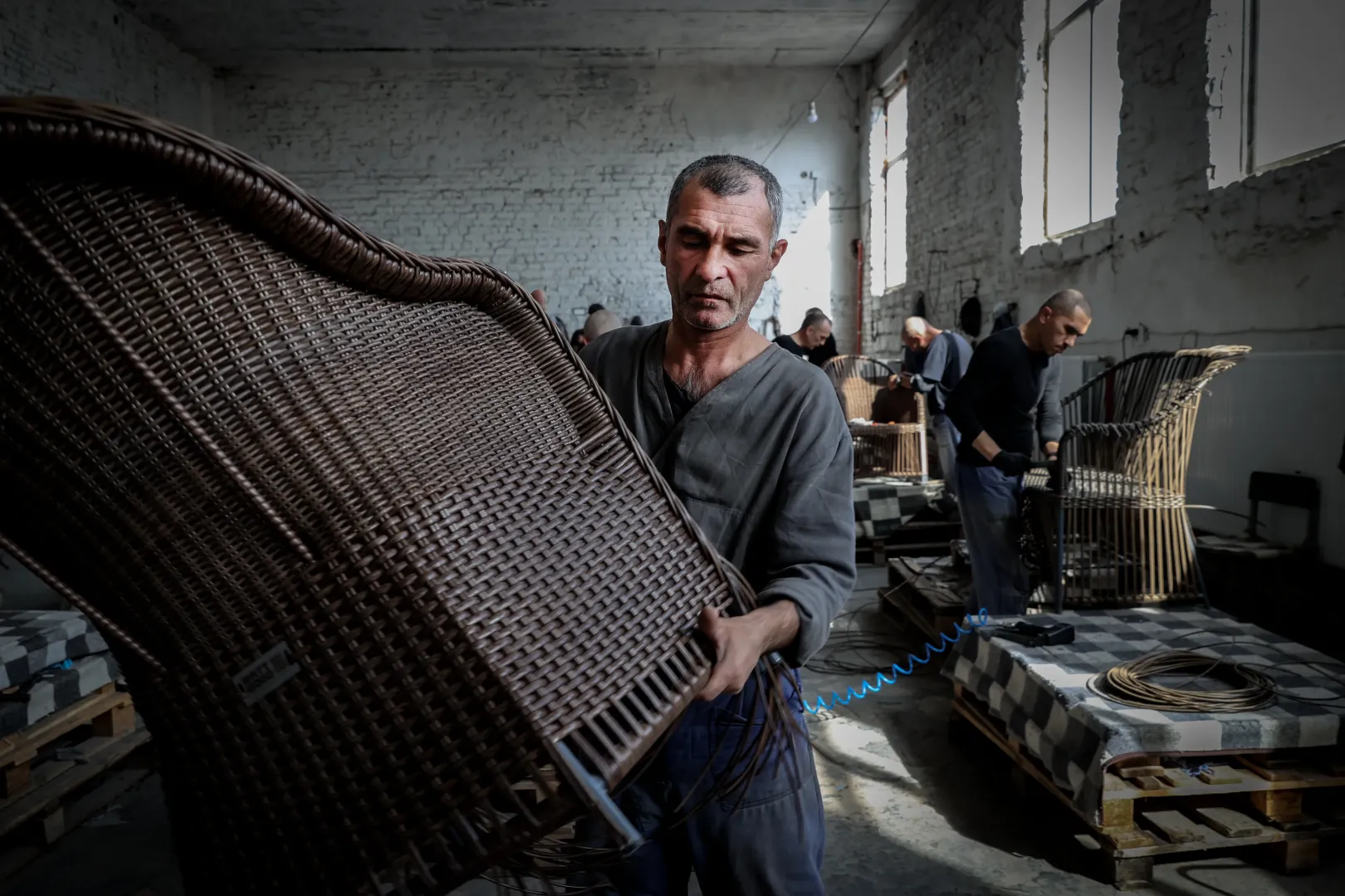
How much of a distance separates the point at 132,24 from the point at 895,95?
7697 millimetres

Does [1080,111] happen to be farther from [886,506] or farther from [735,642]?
[735,642]

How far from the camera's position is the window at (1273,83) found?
3.73 meters

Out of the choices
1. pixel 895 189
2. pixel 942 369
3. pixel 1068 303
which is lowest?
pixel 942 369

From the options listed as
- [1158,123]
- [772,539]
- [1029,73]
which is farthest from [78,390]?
[1029,73]

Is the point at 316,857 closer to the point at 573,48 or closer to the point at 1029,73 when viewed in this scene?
the point at 1029,73

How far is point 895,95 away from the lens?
32.5 feet

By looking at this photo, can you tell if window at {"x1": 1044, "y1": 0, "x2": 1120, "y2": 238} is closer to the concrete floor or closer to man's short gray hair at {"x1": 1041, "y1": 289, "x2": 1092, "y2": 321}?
man's short gray hair at {"x1": 1041, "y1": 289, "x2": 1092, "y2": 321}

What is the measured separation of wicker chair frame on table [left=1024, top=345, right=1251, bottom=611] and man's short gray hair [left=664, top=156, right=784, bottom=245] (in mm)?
2396

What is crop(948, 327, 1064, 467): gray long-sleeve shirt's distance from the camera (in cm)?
379

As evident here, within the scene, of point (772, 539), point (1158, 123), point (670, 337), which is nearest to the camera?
point (772, 539)

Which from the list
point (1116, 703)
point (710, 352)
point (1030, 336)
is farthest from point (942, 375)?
point (710, 352)

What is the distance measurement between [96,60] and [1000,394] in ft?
28.0

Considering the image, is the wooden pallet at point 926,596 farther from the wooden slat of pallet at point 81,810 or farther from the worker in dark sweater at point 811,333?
the wooden slat of pallet at point 81,810

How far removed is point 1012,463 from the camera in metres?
3.61
